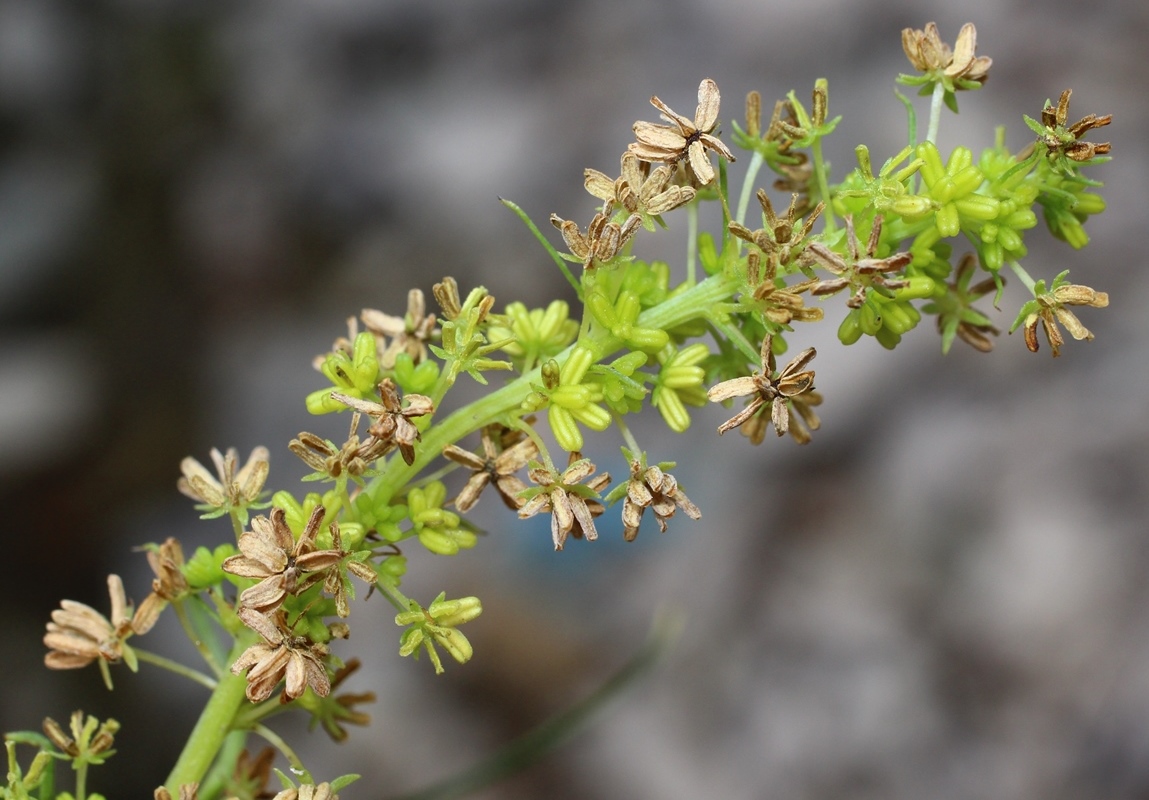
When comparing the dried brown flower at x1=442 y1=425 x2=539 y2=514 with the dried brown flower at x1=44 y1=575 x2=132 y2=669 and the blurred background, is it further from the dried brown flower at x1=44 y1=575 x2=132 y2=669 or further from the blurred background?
the blurred background

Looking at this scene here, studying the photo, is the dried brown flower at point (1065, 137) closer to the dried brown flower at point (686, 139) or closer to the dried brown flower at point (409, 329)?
the dried brown flower at point (686, 139)

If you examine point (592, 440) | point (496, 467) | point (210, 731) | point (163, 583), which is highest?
point (592, 440)

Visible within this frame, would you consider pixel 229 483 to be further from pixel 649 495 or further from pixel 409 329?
pixel 649 495

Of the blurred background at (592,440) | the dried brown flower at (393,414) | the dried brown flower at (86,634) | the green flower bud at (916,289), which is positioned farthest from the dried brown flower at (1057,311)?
the blurred background at (592,440)

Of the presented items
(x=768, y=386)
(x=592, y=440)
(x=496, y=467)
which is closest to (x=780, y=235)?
(x=768, y=386)

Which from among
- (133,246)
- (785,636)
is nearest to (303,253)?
(133,246)
